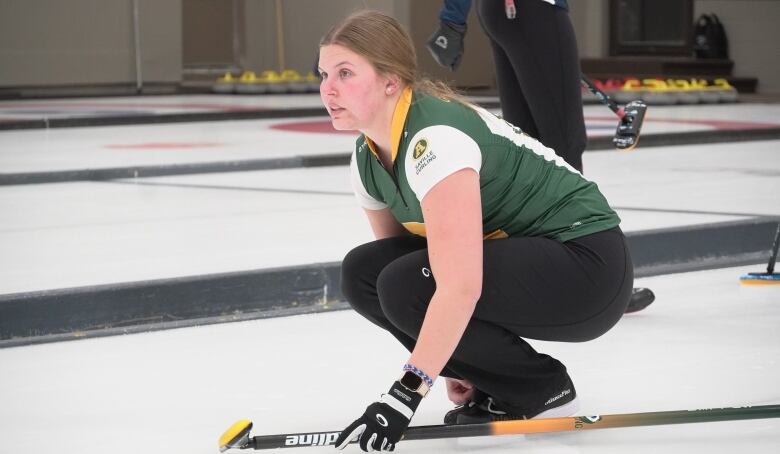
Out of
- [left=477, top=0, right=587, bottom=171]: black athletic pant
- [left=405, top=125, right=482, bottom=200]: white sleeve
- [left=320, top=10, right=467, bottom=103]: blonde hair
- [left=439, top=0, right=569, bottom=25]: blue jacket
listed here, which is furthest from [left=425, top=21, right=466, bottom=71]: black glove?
[left=405, top=125, right=482, bottom=200]: white sleeve

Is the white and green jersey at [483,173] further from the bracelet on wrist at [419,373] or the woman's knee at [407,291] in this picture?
the bracelet on wrist at [419,373]

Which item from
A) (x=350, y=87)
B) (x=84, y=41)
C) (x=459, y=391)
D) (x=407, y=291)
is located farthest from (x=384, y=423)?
(x=84, y=41)

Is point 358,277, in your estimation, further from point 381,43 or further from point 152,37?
point 152,37

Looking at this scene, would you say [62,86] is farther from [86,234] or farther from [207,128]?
[86,234]

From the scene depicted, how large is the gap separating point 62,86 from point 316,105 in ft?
13.5

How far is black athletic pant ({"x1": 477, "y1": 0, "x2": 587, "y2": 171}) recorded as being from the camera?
2961 mm

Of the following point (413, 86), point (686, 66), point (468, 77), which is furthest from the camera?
point (468, 77)

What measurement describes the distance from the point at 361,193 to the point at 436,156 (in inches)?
12.1

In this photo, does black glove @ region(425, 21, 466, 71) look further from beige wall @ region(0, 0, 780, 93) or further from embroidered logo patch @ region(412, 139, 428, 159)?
beige wall @ region(0, 0, 780, 93)

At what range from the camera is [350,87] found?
1857 millimetres

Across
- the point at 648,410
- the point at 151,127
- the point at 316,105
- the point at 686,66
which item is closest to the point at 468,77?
the point at 686,66

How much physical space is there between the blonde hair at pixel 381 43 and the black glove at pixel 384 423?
0.47 metres

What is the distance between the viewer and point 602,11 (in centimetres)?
1559

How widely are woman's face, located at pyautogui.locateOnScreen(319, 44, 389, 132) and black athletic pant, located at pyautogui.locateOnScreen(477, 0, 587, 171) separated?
116cm
